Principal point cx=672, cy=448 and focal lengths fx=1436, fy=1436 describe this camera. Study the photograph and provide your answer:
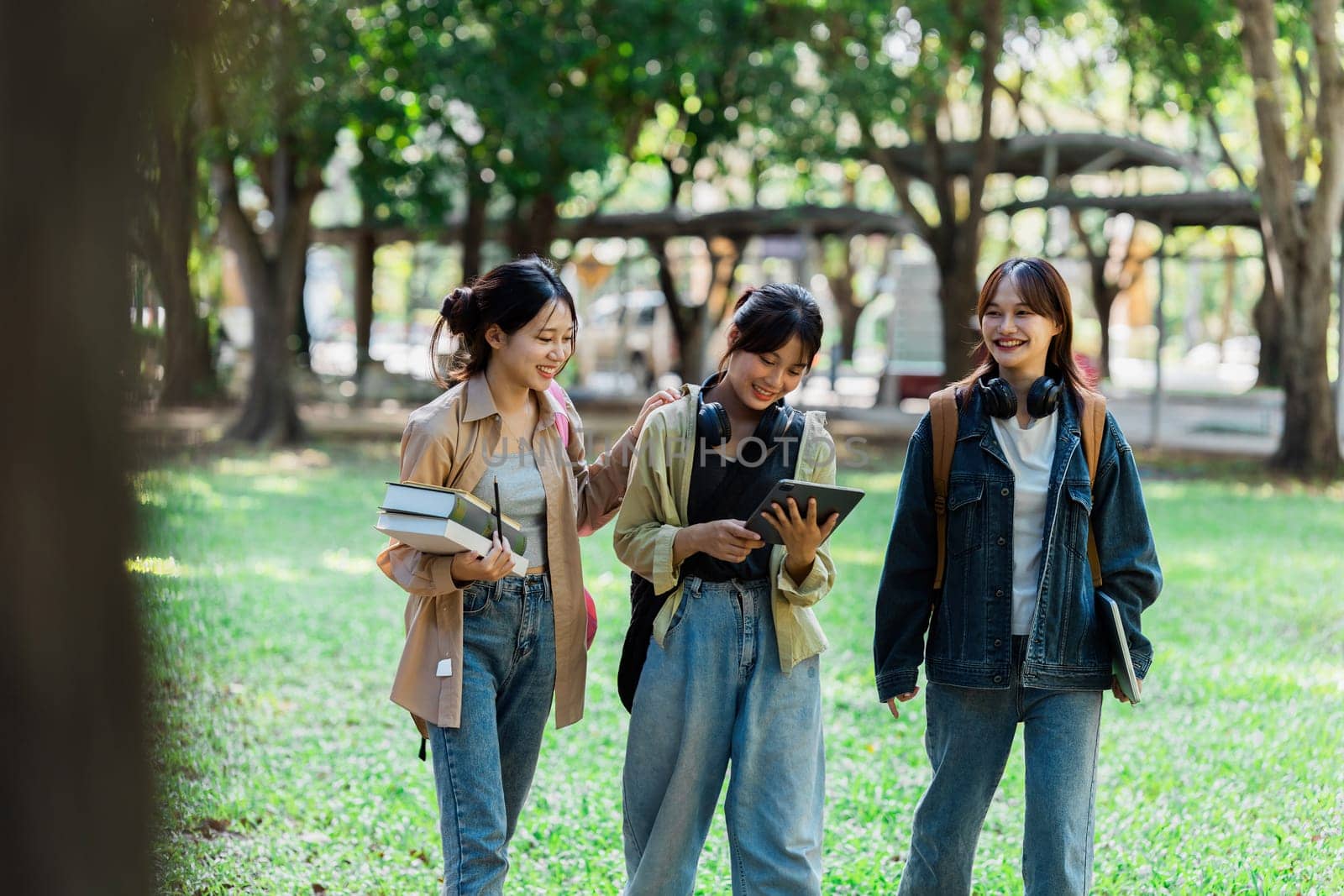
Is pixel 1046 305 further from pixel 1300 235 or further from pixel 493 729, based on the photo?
pixel 1300 235

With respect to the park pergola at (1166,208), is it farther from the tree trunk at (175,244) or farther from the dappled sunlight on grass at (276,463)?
the tree trunk at (175,244)

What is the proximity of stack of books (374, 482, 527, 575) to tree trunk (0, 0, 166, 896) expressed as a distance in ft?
4.95

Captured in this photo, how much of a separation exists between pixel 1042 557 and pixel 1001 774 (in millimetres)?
518

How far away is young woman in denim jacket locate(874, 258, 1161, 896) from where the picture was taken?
127 inches

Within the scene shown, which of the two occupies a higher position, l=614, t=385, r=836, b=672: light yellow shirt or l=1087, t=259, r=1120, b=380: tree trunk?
l=1087, t=259, r=1120, b=380: tree trunk

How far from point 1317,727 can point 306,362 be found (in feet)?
77.2

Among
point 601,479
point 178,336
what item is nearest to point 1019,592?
point 601,479

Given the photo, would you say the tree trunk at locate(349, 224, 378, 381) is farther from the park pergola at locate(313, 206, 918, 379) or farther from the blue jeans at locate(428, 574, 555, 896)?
the blue jeans at locate(428, 574, 555, 896)

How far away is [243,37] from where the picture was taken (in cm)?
198

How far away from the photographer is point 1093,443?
327 cm

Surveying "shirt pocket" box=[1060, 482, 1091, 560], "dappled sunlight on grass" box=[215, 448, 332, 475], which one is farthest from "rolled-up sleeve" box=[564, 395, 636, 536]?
"dappled sunlight on grass" box=[215, 448, 332, 475]

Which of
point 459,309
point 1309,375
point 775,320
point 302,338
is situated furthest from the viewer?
point 302,338

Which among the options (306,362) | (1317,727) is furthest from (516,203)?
(1317,727)

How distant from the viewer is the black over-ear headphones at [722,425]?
3281 millimetres
